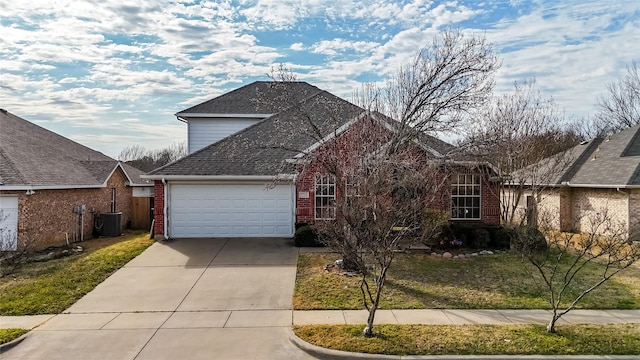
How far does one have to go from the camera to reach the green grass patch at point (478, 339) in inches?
238

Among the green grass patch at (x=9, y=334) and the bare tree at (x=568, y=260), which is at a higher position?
the bare tree at (x=568, y=260)

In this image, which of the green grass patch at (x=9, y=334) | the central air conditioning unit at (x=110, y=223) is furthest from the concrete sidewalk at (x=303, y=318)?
the central air conditioning unit at (x=110, y=223)

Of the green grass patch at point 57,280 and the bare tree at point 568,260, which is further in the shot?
the green grass patch at point 57,280

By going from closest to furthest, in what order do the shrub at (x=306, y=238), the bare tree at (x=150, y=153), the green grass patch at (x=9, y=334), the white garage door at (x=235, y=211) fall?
1. the green grass patch at (x=9, y=334)
2. the shrub at (x=306, y=238)
3. the white garage door at (x=235, y=211)
4. the bare tree at (x=150, y=153)

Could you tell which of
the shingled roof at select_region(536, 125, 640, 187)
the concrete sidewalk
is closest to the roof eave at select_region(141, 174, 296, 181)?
the concrete sidewalk

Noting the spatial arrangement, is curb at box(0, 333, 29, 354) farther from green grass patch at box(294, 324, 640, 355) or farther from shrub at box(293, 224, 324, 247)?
shrub at box(293, 224, 324, 247)

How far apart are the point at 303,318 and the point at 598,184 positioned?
1659cm

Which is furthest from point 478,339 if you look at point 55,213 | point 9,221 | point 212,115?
point 212,115

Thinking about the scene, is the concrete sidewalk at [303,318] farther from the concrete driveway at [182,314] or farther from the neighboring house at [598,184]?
the neighboring house at [598,184]

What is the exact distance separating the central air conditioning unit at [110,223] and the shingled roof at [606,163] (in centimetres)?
2149

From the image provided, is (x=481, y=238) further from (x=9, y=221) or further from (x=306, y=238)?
(x=9, y=221)

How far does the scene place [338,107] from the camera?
1650 centimetres

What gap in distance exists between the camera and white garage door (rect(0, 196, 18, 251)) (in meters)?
13.8

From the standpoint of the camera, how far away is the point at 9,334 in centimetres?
690
